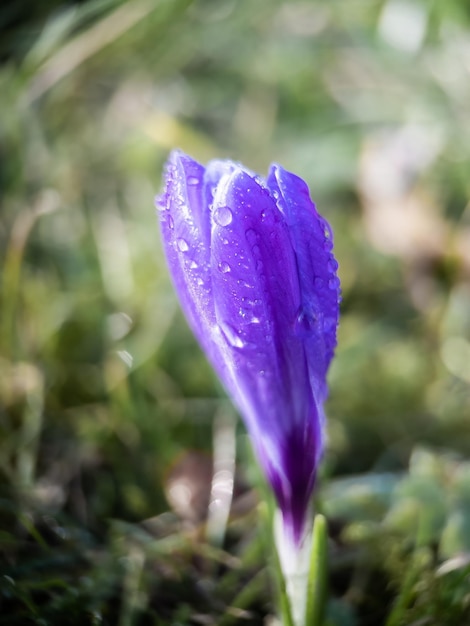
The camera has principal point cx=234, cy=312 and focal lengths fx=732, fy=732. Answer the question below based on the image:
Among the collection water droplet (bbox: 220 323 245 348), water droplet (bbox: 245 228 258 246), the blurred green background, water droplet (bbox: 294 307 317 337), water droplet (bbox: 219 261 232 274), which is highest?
water droplet (bbox: 245 228 258 246)

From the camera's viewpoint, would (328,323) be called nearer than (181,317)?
Yes

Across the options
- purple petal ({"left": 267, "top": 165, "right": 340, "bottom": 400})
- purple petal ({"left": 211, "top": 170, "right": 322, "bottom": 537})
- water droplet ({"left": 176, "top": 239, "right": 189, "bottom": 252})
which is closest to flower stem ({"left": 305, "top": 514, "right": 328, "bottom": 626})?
purple petal ({"left": 211, "top": 170, "right": 322, "bottom": 537})

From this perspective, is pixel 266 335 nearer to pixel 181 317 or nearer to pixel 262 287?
pixel 262 287

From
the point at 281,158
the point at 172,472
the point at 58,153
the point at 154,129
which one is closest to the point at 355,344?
the point at 172,472

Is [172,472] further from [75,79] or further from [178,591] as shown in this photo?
[75,79]

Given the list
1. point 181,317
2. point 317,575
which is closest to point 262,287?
point 317,575

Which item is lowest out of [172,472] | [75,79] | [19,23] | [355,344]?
[355,344]

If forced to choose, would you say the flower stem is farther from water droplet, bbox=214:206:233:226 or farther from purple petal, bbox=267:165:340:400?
water droplet, bbox=214:206:233:226

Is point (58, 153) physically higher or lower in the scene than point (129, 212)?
higher
